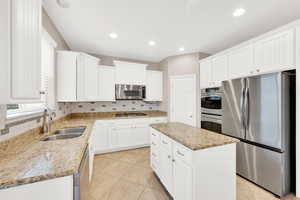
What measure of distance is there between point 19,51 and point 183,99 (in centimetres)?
316

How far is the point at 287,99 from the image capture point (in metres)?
1.66

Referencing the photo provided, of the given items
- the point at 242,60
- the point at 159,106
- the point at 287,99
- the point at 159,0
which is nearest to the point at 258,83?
the point at 287,99

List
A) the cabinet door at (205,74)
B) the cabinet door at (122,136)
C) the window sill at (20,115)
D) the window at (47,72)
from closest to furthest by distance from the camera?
the window sill at (20,115)
the window at (47,72)
the cabinet door at (205,74)
the cabinet door at (122,136)

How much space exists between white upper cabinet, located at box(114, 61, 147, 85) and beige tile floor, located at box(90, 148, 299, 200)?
2.05 meters

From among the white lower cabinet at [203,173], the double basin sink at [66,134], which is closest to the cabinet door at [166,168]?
the white lower cabinet at [203,173]

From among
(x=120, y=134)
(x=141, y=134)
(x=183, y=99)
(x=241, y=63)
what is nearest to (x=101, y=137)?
(x=120, y=134)

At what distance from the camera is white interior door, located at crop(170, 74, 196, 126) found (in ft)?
10.6

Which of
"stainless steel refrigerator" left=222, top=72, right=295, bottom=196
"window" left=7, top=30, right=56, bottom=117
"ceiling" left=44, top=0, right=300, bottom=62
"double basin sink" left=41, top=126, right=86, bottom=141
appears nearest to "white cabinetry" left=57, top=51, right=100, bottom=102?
"window" left=7, top=30, right=56, bottom=117

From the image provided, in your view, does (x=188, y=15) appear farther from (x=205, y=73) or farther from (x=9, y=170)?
(x=9, y=170)

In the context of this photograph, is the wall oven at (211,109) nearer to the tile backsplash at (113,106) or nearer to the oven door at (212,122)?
the oven door at (212,122)

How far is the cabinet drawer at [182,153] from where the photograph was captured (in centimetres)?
123

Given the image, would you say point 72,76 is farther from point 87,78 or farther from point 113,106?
point 113,106

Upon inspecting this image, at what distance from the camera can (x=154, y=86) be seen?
3.88m

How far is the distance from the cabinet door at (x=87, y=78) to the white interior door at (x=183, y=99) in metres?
2.09
